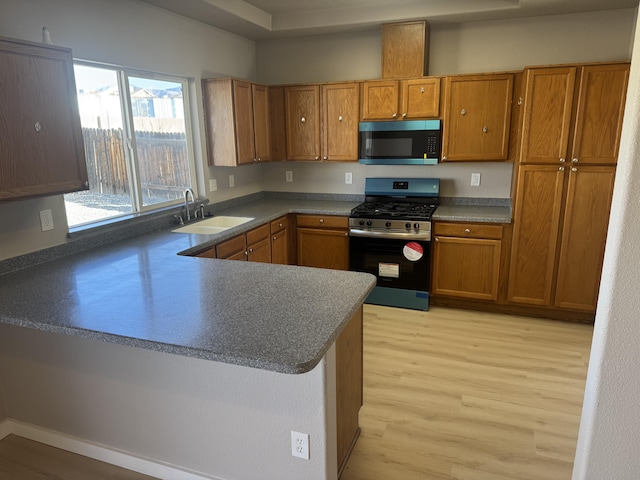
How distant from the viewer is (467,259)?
12.7 ft

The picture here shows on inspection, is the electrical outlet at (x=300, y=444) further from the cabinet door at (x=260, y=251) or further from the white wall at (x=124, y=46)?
the cabinet door at (x=260, y=251)

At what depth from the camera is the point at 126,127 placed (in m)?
3.25

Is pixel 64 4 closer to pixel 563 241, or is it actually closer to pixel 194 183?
pixel 194 183

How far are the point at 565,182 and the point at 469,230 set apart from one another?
0.81 metres

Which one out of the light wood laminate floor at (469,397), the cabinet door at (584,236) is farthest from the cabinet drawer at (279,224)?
the cabinet door at (584,236)

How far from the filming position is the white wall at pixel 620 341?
1.29 metres

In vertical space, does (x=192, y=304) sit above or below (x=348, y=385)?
above

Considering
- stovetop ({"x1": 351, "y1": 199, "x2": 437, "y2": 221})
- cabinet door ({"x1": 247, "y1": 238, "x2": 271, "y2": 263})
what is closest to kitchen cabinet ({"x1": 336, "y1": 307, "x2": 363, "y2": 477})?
cabinet door ({"x1": 247, "y1": 238, "x2": 271, "y2": 263})

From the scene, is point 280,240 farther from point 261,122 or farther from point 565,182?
point 565,182

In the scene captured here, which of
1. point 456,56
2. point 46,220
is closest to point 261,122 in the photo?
point 456,56

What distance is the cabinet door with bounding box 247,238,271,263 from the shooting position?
141 inches

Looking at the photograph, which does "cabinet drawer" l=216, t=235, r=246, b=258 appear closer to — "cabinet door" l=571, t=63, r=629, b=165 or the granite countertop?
the granite countertop

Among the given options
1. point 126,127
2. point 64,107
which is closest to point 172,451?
point 64,107

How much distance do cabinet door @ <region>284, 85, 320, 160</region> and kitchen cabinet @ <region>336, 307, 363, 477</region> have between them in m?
2.59
